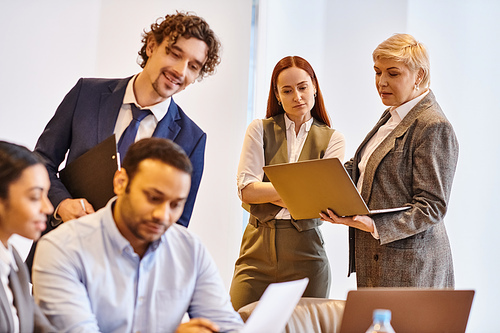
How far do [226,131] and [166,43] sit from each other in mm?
1891

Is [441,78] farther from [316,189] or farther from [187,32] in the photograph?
[187,32]

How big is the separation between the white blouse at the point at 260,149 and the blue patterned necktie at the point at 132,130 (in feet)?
2.26

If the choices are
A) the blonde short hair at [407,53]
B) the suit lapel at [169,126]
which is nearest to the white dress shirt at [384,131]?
the blonde short hair at [407,53]

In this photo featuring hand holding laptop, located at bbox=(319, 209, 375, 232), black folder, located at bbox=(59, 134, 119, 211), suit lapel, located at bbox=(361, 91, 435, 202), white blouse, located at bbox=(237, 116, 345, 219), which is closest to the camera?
black folder, located at bbox=(59, 134, 119, 211)

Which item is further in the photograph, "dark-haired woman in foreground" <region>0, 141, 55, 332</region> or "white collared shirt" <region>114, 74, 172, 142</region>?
"white collared shirt" <region>114, 74, 172, 142</region>

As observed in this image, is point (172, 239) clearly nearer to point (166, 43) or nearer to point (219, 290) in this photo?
point (219, 290)

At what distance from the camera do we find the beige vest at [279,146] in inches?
111

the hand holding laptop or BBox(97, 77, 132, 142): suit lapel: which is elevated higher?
BBox(97, 77, 132, 142): suit lapel

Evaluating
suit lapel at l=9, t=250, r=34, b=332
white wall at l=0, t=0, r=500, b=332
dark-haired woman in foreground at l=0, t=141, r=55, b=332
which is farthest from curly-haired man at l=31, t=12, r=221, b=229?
white wall at l=0, t=0, r=500, b=332

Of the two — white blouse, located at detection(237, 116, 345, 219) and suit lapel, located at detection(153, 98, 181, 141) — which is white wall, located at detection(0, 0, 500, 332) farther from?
suit lapel, located at detection(153, 98, 181, 141)

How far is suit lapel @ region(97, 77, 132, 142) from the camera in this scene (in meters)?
2.27

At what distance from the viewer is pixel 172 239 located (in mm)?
1773

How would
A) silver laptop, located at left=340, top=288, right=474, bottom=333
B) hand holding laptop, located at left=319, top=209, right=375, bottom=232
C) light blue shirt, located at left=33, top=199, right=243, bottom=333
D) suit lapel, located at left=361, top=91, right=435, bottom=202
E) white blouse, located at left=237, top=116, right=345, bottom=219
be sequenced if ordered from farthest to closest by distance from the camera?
white blouse, located at left=237, top=116, right=345, bottom=219 < suit lapel, located at left=361, top=91, right=435, bottom=202 < hand holding laptop, located at left=319, top=209, right=375, bottom=232 < silver laptop, located at left=340, top=288, right=474, bottom=333 < light blue shirt, located at left=33, top=199, right=243, bottom=333

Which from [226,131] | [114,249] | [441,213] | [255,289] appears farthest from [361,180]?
[226,131]
